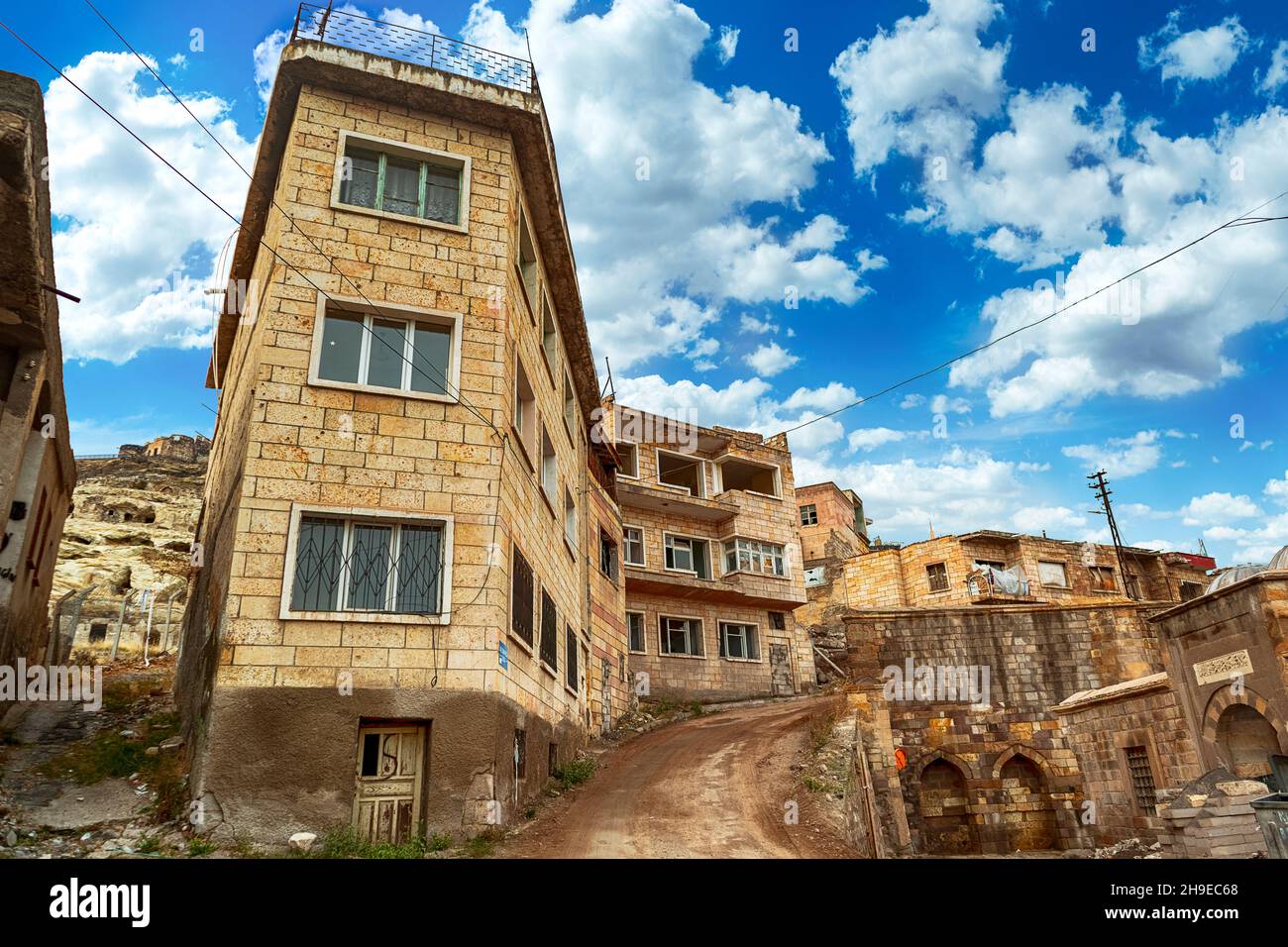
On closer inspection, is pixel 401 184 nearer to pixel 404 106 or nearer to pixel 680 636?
pixel 404 106

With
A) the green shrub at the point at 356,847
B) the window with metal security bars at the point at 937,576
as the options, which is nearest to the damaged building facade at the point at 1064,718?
the green shrub at the point at 356,847

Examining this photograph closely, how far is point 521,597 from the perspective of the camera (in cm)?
1209

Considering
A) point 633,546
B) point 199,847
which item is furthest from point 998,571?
point 199,847

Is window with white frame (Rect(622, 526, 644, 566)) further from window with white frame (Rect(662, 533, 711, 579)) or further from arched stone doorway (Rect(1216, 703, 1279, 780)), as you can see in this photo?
arched stone doorway (Rect(1216, 703, 1279, 780))

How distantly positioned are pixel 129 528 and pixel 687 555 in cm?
2587

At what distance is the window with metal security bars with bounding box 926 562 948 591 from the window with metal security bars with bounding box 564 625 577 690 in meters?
29.5

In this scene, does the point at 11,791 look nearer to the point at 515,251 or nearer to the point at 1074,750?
the point at 515,251

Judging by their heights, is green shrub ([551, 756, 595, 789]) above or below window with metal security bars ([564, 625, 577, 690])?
below

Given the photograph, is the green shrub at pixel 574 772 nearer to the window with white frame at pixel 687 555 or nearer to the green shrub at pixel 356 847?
the green shrub at pixel 356 847

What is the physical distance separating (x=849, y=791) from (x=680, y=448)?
21045 mm

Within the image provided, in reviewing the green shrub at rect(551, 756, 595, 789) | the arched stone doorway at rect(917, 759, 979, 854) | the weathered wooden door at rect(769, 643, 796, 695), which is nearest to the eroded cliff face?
the weathered wooden door at rect(769, 643, 796, 695)

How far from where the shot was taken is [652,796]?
12.9 m

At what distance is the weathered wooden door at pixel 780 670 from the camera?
103 feet

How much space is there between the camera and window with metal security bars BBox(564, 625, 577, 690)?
640 inches
